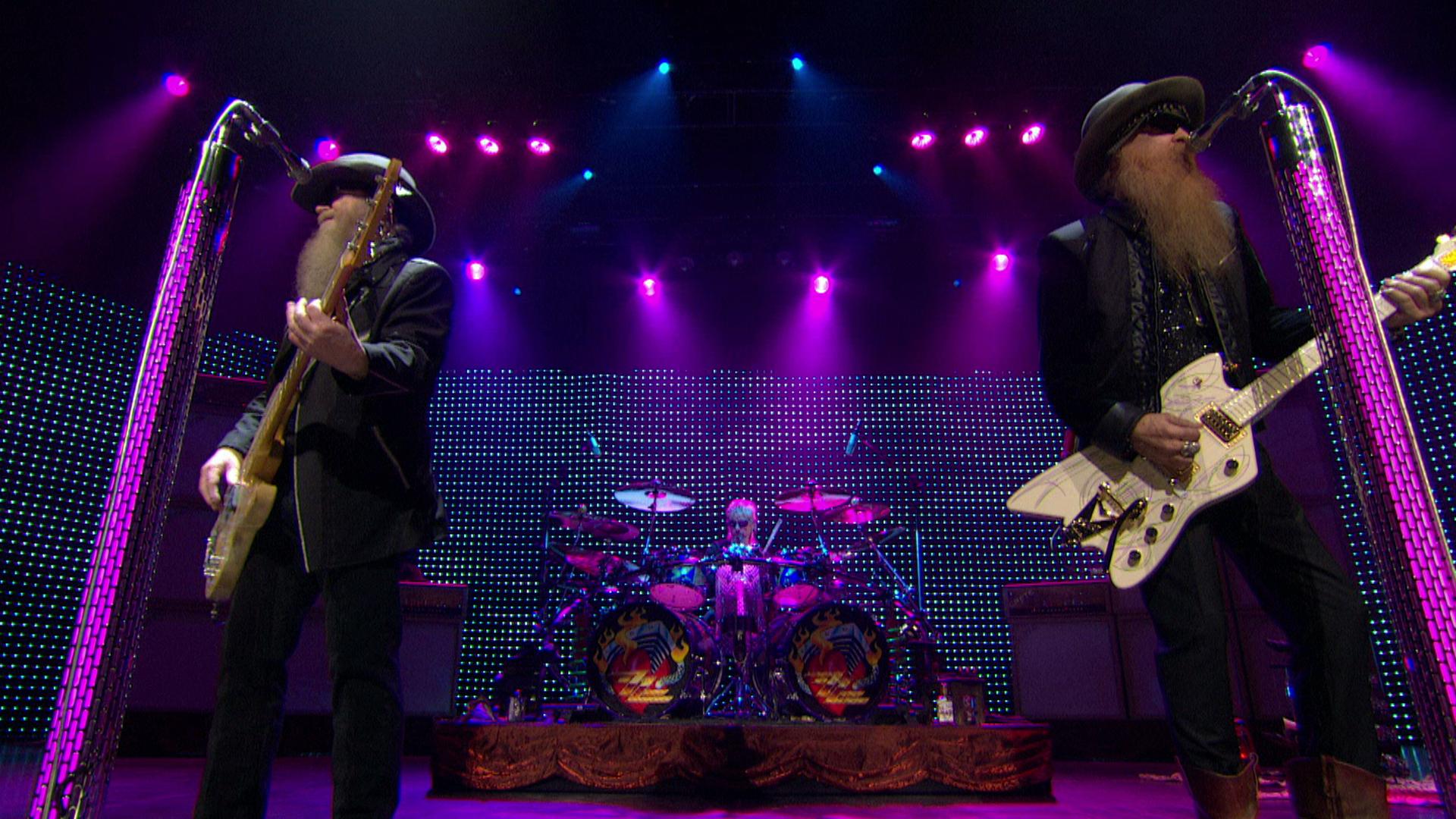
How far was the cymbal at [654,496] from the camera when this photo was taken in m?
6.33

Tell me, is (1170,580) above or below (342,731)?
above

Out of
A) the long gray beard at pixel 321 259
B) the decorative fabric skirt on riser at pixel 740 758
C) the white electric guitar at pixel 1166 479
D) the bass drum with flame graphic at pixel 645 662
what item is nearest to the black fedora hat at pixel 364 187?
the long gray beard at pixel 321 259

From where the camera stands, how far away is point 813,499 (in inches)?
245

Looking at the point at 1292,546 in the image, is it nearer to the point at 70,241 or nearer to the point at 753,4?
the point at 753,4

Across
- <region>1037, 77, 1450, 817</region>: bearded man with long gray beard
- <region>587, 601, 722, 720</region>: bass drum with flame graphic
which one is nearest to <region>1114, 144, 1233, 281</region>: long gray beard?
<region>1037, 77, 1450, 817</region>: bearded man with long gray beard

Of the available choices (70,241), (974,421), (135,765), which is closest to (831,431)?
(974,421)

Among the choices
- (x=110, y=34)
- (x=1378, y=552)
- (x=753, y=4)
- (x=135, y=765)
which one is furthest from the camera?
(x=753, y=4)

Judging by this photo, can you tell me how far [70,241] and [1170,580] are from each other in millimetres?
8068

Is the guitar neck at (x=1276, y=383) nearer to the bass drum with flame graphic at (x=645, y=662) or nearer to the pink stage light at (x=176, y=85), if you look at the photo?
the bass drum with flame graphic at (x=645, y=662)

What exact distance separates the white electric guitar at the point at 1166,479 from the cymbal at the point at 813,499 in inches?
163

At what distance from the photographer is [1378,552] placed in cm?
165

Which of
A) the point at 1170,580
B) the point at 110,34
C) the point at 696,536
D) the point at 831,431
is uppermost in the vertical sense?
the point at 110,34

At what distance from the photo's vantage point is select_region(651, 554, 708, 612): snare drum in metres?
5.94

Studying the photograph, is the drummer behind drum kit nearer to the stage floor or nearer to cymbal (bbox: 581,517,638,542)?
cymbal (bbox: 581,517,638,542)
